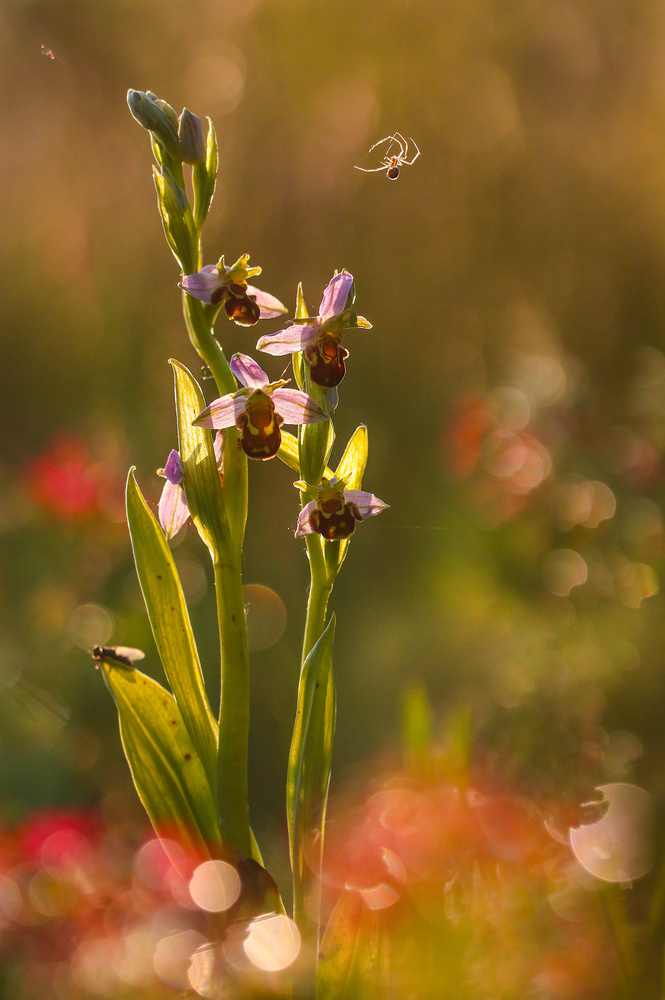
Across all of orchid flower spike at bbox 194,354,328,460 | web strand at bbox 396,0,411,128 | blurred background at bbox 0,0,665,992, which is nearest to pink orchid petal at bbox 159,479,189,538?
orchid flower spike at bbox 194,354,328,460

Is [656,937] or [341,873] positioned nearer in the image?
[656,937]

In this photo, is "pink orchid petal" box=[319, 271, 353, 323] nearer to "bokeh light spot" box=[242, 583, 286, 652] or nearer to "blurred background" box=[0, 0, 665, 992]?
"blurred background" box=[0, 0, 665, 992]

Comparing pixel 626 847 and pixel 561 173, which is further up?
pixel 561 173

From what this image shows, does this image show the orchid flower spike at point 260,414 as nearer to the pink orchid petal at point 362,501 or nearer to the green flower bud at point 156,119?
the pink orchid petal at point 362,501

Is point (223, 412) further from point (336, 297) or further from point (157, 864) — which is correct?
point (157, 864)

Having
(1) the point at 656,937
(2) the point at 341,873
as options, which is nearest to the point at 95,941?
(2) the point at 341,873

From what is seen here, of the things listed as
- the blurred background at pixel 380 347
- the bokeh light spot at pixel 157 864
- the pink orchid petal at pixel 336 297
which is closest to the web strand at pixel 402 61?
the blurred background at pixel 380 347

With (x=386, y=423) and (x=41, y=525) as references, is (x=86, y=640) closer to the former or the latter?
(x=41, y=525)
